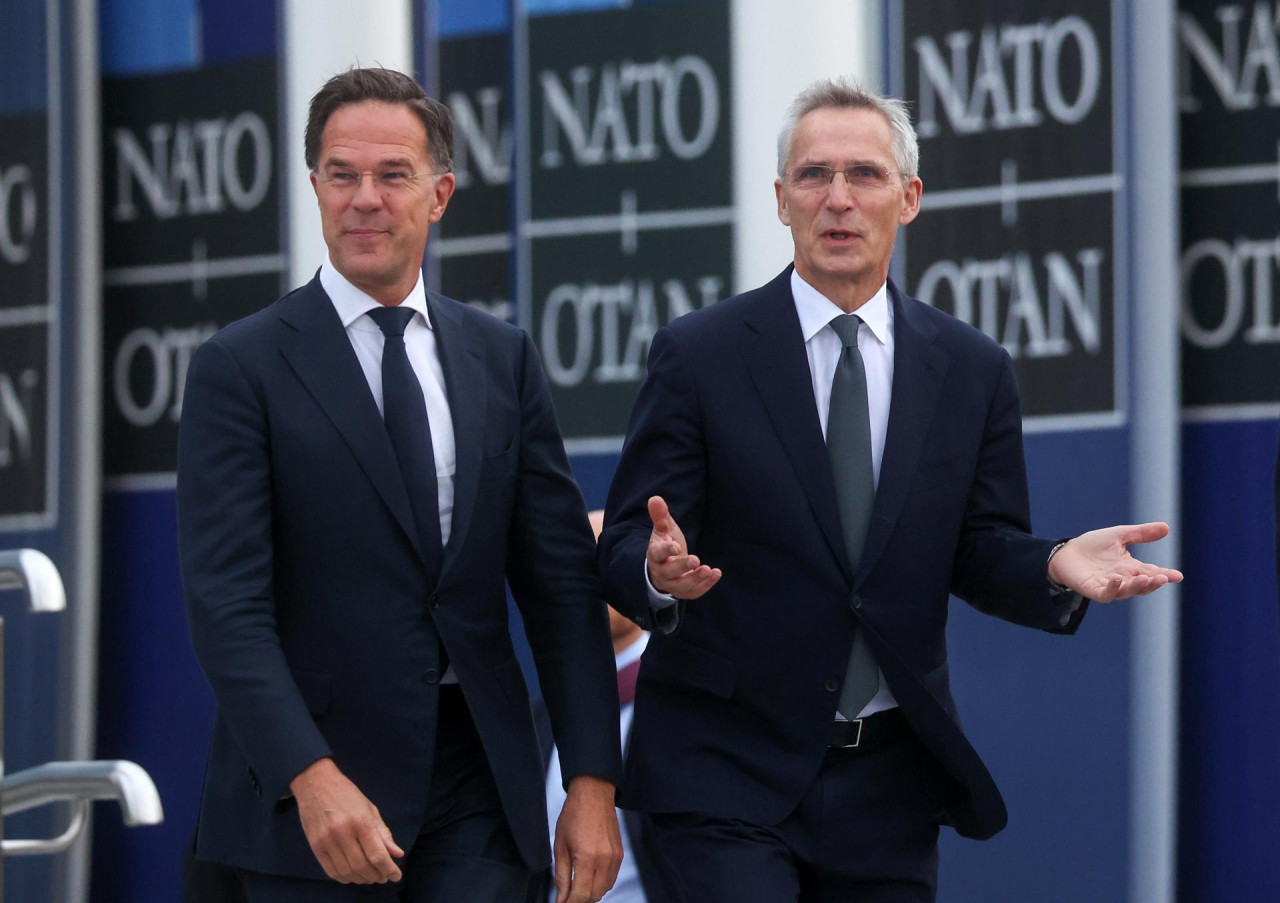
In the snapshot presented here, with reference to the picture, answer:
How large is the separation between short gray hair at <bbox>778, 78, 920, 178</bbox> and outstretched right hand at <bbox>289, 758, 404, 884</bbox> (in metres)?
1.21

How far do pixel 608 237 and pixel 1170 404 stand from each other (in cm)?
176

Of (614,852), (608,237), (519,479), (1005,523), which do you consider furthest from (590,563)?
(608,237)

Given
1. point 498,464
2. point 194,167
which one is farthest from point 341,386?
point 194,167

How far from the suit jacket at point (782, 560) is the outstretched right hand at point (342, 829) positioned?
0.49m

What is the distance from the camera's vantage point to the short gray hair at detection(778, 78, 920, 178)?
117 inches

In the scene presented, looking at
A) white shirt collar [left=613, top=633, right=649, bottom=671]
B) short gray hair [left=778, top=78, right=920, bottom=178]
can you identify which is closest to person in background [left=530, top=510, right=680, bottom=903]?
white shirt collar [left=613, top=633, right=649, bottom=671]

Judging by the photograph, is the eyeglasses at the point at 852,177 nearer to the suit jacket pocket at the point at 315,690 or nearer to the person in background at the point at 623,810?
the person in background at the point at 623,810

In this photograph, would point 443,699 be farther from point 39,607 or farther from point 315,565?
point 39,607

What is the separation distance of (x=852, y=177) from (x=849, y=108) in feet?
0.39

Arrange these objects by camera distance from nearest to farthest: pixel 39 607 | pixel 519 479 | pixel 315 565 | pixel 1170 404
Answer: pixel 39 607 < pixel 315 565 < pixel 519 479 < pixel 1170 404

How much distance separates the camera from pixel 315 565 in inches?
103

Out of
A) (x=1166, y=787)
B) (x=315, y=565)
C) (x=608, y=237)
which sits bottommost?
(x=1166, y=787)

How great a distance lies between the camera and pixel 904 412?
2.84 meters

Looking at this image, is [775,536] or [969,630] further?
[969,630]
